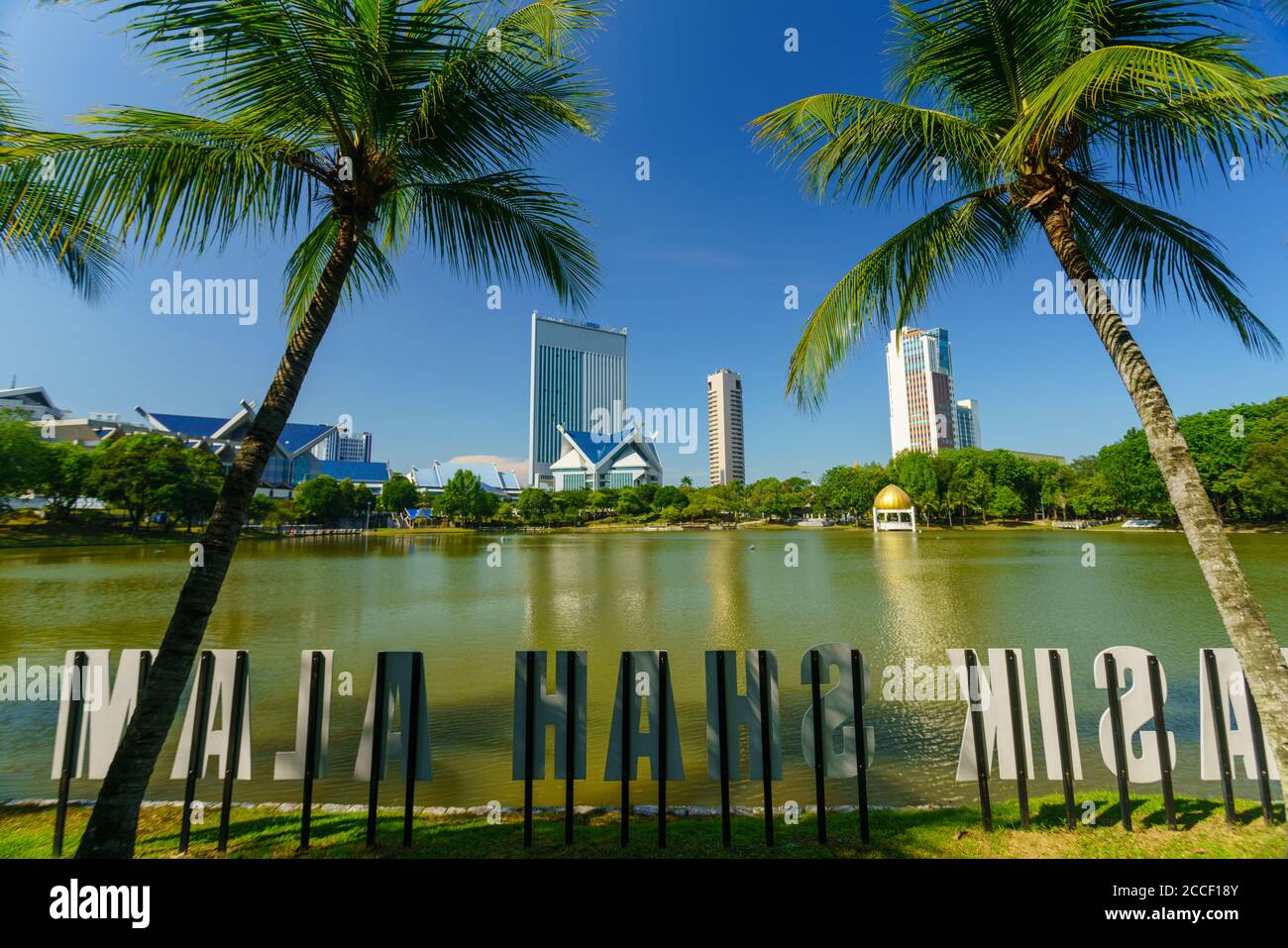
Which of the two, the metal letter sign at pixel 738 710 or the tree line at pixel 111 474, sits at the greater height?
the tree line at pixel 111 474

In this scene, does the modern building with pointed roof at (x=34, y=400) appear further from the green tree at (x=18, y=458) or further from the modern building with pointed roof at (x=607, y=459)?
the modern building with pointed roof at (x=607, y=459)

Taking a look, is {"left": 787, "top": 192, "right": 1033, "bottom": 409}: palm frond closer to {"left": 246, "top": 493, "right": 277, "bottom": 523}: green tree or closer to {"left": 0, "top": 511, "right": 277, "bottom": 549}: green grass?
{"left": 0, "top": 511, "right": 277, "bottom": 549}: green grass

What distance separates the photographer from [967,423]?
144 m

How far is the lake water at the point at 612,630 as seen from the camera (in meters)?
5.09

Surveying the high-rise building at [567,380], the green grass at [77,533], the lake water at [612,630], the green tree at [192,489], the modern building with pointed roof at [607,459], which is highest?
the high-rise building at [567,380]

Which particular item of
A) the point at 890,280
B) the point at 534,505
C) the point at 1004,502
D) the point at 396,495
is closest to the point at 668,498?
the point at 534,505

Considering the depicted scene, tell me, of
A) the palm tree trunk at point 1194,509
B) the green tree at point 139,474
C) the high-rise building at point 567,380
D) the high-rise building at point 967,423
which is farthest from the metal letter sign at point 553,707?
the high-rise building at point 967,423

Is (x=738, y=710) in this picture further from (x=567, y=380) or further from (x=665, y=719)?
(x=567, y=380)

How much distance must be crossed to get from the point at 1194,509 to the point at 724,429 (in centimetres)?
17321

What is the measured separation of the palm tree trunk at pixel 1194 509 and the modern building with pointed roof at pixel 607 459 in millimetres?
119124

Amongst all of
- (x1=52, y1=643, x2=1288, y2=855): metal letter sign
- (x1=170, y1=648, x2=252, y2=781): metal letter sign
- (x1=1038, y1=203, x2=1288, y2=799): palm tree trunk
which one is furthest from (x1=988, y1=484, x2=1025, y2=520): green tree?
(x1=170, y1=648, x2=252, y2=781): metal letter sign
